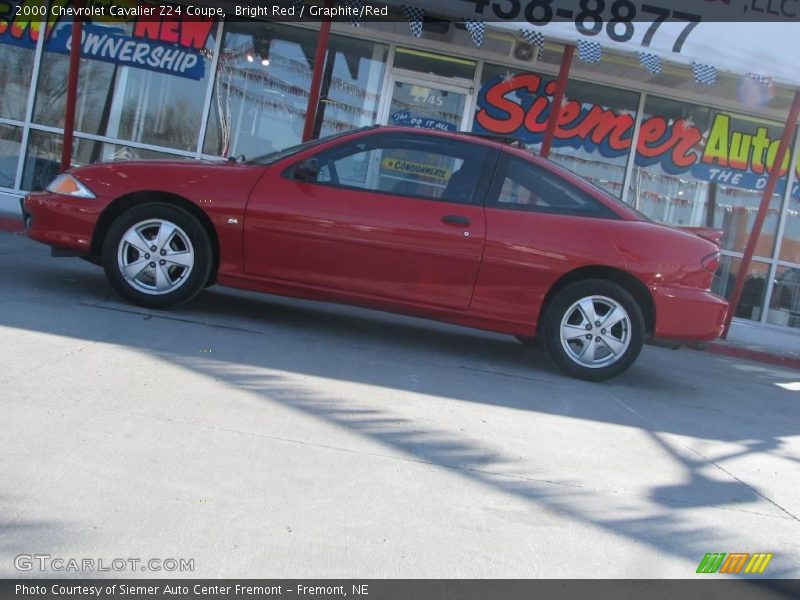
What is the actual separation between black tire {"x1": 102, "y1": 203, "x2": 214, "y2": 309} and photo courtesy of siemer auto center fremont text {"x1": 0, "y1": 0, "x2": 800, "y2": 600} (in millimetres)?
20

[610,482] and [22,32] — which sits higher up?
[22,32]

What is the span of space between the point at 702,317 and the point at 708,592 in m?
3.26

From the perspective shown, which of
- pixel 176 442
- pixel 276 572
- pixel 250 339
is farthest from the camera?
pixel 250 339

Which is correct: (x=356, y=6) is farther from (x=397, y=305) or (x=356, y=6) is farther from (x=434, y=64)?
(x=397, y=305)

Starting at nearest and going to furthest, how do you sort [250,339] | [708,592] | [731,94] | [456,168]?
1. [708,592]
2. [250,339]
3. [456,168]
4. [731,94]

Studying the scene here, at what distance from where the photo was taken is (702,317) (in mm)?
6000

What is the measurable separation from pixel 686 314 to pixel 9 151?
9171 millimetres

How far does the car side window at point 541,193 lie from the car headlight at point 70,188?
112 inches

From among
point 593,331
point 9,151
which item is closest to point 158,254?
point 593,331

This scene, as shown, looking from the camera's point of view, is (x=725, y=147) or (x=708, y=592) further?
(x=725, y=147)

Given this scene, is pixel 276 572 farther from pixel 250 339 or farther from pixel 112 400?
pixel 250 339

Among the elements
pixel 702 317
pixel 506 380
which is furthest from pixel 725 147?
pixel 506 380

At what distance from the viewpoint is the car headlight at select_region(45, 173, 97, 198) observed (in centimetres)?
586

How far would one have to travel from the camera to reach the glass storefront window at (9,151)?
11289 millimetres
